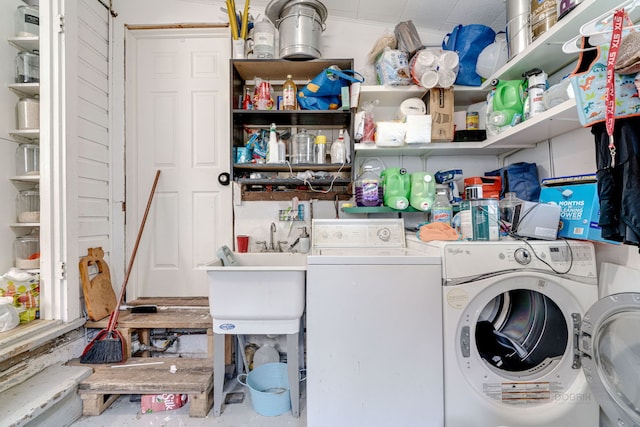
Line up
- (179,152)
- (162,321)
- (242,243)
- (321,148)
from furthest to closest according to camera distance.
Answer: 1. (179,152)
2. (242,243)
3. (321,148)
4. (162,321)

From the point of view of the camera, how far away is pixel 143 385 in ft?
4.93

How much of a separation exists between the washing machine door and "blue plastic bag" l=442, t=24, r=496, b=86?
4.83 ft

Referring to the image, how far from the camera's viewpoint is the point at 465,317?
1231 millimetres

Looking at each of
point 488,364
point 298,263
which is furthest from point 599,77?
point 298,263

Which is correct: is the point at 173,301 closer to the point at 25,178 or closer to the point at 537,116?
the point at 25,178

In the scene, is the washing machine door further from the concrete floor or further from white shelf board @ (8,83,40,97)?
white shelf board @ (8,83,40,97)

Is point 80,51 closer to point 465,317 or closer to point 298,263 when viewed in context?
point 298,263

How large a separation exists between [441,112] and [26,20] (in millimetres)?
2713

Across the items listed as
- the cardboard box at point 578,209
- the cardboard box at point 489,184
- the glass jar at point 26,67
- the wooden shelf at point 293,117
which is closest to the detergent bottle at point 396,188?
the cardboard box at point 489,184

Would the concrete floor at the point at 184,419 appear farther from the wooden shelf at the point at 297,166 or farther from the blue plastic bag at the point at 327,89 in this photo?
the blue plastic bag at the point at 327,89

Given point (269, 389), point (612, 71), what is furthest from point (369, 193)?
point (269, 389)

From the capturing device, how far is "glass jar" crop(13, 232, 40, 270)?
166cm

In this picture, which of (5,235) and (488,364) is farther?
(5,235)

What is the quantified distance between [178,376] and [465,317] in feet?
5.29
